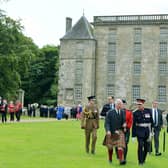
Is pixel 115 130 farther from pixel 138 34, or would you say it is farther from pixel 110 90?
pixel 110 90

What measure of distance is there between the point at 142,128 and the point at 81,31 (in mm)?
57480

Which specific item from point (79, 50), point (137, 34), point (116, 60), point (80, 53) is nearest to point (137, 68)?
point (116, 60)

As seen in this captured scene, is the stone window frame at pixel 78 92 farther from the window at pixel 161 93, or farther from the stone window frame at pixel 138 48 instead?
the window at pixel 161 93

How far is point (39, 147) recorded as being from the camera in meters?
20.5

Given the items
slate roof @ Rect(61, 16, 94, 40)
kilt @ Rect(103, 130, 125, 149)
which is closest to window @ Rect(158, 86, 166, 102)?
slate roof @ Rect(61, 16, 94, 40)

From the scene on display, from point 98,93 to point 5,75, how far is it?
15464 mm

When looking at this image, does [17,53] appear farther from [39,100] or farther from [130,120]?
[130,120]

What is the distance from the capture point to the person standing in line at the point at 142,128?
53.1 ft

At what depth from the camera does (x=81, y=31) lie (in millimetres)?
73188

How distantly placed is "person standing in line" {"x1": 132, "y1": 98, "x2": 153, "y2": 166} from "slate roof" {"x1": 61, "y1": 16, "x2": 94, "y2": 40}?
56201 millimetres

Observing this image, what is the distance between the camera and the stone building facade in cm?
7031

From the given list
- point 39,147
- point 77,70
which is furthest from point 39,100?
point 39,147

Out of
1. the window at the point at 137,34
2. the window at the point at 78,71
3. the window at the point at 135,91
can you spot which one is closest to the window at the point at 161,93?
the window at the point at 135,91

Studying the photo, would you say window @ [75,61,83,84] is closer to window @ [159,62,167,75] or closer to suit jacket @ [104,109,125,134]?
window @ [159,62,167,75]
